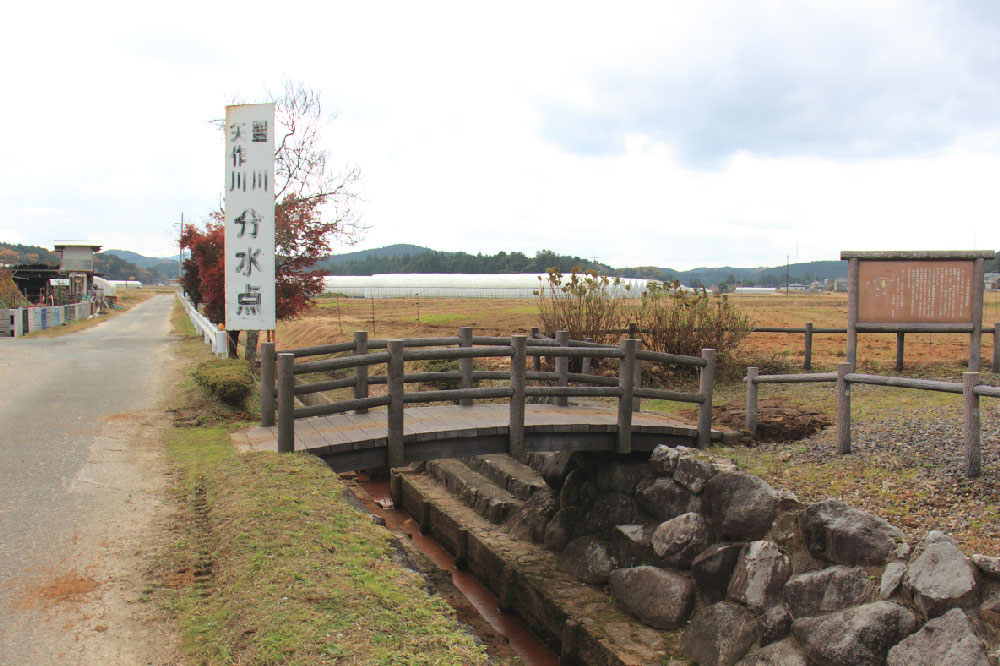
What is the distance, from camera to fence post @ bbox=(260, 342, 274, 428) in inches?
288

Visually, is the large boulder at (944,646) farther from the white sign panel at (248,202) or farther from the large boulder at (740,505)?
the white sign panel at (248,202)

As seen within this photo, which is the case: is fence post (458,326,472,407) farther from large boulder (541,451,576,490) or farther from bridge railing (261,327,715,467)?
large boulder (541,451,576,490)

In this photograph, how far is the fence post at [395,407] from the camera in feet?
24.1

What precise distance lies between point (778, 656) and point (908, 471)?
7.38ft

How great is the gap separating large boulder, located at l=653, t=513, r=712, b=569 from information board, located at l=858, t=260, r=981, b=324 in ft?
19.6

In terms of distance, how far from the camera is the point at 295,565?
4.64 m

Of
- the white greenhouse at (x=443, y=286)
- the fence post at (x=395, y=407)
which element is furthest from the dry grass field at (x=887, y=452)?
the white greenhouse at (x=443, y=286)

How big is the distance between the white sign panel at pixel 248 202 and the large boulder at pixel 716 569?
22.3 feet

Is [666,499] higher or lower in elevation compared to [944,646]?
lower

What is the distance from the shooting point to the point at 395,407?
24.1 feet

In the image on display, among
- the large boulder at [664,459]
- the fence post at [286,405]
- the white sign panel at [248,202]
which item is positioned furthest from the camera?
the white sign panel at [248,202]

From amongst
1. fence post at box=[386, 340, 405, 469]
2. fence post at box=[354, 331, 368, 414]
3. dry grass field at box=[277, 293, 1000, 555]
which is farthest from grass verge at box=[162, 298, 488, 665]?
dry grass field at box=[277, 293, 1000, 555]

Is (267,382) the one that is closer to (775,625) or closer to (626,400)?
(626,400)

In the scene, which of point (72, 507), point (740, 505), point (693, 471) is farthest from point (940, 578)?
point (72, 507)
